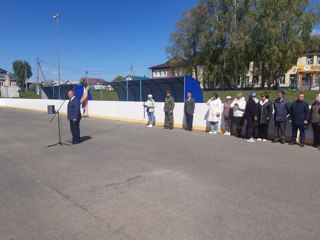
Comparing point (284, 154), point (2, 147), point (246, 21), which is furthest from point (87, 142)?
point (246, 21)

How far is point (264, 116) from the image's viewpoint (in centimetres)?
1016

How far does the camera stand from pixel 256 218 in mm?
4004

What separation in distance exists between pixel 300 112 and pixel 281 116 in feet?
2.19

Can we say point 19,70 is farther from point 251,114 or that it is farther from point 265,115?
point 265,115

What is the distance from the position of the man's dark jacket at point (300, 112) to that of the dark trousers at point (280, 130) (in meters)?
0.57

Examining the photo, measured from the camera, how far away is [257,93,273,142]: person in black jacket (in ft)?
33.2

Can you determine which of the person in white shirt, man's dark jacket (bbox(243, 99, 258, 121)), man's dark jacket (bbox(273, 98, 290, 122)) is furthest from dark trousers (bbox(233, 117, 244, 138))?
the person in white shirt

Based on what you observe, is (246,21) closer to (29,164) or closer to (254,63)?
(254,63)

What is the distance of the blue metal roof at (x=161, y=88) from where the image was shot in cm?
1673

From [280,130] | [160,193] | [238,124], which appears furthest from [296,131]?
[160,193]

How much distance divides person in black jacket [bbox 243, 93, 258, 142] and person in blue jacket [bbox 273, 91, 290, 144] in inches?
25.5

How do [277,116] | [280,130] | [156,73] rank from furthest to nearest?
[156,73]
[280,130]
[277,116]

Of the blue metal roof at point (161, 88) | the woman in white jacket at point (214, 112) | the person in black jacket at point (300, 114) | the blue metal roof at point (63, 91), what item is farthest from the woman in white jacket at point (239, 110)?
the blue metal roof at point (63, 91)

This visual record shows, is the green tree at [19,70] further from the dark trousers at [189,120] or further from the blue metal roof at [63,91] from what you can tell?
the dark trousers at [189,120]
